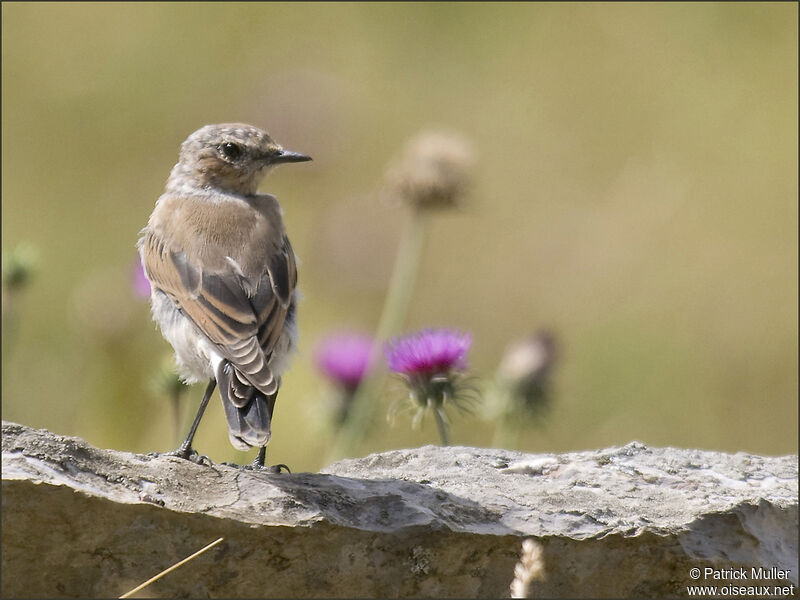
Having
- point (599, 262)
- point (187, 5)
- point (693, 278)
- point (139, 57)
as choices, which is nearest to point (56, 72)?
point (139, 57)

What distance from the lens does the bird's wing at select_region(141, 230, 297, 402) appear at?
525cm

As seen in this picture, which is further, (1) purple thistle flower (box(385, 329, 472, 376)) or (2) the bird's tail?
(1) purple thistle flower (box(385, 329, 472, 376))

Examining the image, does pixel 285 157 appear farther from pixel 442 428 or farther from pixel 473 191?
pixel 473 191

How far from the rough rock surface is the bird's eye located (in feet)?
7.17

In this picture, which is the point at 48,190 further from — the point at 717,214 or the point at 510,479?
the point at 510,479

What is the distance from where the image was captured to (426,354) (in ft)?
21.0

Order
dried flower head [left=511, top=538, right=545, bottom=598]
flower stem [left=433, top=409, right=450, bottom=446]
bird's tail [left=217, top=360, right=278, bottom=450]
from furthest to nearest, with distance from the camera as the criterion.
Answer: flower stem [left=433, top=409, right=450, bottom=446], bird's tail [left=217, top=360, right=278, bottom=450], dried flower head [left=511, top=538, right=545, bottom=598]

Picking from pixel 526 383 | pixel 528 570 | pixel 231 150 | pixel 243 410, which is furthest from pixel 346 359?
pixel 528 570

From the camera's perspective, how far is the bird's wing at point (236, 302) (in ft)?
17.2

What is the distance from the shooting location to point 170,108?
40.7 ft

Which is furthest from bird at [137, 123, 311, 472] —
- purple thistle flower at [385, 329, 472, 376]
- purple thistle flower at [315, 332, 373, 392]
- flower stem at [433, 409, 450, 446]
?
purple thistle flower at [315, 332, 373, 392]

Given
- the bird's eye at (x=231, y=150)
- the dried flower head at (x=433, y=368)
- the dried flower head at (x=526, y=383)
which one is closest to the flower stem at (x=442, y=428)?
the dried flower head at (x=433, y=368)

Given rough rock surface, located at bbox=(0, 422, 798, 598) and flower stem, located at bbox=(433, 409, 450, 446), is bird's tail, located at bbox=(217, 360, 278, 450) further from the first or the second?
flower stem, located at bbox=(433, 409, 450, 446)

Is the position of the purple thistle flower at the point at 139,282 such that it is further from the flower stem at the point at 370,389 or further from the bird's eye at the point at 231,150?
the flower stem at the point at 370,389
